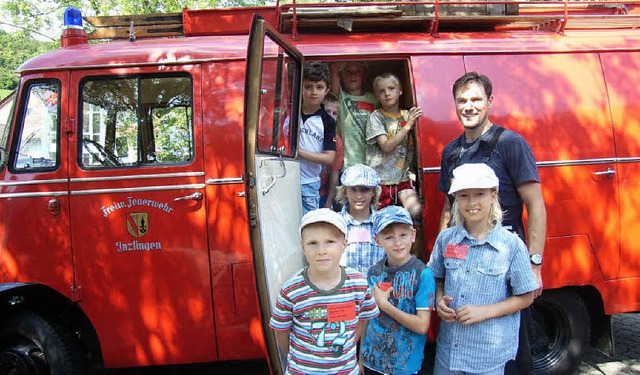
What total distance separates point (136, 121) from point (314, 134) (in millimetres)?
1284

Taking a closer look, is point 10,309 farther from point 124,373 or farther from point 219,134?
point 219,134

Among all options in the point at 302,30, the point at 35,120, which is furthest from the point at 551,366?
the point at 35,120

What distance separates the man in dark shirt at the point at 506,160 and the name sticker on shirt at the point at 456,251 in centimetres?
48

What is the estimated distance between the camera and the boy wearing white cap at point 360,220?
2865 mm

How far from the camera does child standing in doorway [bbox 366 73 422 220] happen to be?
3703mm

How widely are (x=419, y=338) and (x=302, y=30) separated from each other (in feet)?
8.43

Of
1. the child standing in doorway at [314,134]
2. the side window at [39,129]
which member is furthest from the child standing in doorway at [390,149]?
the side window at [39,129]

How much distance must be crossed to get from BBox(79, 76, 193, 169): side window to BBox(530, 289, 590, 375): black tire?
9.45ft

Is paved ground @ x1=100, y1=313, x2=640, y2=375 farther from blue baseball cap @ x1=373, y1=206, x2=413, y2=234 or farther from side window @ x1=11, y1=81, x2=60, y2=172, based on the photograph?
blue baseball cap @ x1=373, y1=206, x2=413, y2=234

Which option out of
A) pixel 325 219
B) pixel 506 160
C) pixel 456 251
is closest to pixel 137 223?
pixel 325 219

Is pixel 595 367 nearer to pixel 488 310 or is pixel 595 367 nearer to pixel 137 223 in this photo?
pixel 488 310

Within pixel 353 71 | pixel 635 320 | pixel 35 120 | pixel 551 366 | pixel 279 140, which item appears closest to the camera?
pixel 279 140

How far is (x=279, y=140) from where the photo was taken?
125 inches

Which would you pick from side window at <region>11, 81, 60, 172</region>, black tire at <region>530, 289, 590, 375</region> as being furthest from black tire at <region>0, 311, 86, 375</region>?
black tire at <region>530, 289, 590, 375</region>
